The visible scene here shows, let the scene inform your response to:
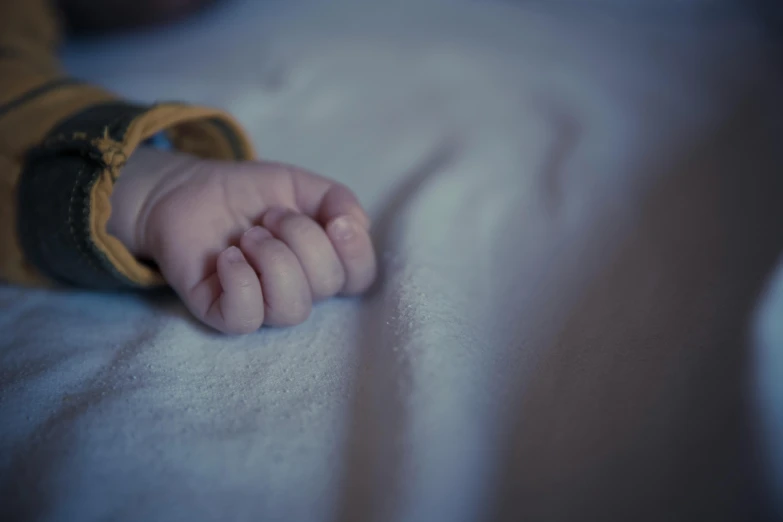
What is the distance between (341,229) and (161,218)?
4.8 inches

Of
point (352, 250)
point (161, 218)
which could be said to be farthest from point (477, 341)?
point (161, 218)

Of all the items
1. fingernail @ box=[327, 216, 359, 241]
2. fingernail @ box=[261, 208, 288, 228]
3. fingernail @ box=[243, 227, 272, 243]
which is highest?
fingernail @ box=[327, 216, 359, 241]

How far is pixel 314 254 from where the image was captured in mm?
365

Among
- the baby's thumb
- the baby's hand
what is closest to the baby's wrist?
the baby's hand

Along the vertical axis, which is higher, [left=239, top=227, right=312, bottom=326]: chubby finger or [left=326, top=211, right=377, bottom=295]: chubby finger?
[left=326, top=211, right=377, bottom=295]: chubby finger

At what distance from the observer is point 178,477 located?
0.94 ft

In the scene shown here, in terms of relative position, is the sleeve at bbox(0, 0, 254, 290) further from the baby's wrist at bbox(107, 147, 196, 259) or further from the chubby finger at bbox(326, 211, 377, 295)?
the chubby finger at bbox(326, 211, 377, 295)

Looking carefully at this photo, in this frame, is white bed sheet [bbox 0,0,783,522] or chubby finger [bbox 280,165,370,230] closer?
white bed sheet [bbox 0,0,783,522]

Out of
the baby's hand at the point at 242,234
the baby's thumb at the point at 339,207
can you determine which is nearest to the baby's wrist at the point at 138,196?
the baby's hand at the point at 242,234

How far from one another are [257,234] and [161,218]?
0.07m

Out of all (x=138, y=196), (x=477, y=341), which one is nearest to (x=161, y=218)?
(x=138, y=196)

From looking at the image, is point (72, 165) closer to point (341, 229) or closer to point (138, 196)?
point (138, 196)

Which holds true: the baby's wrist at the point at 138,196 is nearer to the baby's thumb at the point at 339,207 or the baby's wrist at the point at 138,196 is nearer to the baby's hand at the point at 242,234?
the baby's hand at the point at 242,234

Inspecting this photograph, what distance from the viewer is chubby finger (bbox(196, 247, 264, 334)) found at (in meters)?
0.34
